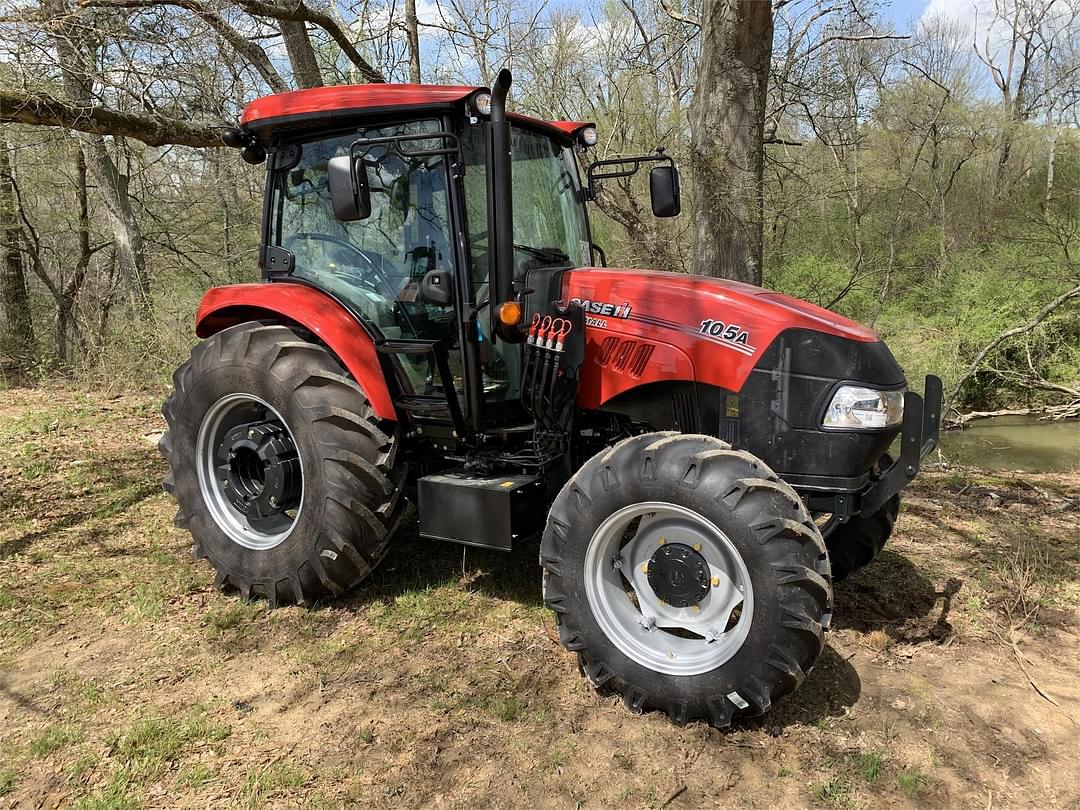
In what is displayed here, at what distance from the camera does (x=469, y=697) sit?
112 inches

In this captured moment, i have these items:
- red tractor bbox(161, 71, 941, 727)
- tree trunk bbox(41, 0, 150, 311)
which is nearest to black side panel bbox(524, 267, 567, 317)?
red tractor bbox(161, 71, 941, 727)

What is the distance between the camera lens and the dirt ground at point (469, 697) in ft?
7.79

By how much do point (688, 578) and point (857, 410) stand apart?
0.88m

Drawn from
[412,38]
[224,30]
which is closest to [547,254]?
[224,30]

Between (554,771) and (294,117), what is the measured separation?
2.89m

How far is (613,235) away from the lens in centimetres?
1170

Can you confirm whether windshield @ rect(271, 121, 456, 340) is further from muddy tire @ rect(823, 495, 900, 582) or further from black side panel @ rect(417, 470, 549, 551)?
muddy tire @ rect(823, 495, 900, 582)

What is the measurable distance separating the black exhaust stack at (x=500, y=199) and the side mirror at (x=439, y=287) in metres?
0.26

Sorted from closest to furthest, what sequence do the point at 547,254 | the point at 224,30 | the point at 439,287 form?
1. the point at 439,287
2. the point at 547,254
3. the point at 224,30

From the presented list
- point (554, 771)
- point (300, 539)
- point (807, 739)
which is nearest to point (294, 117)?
point (300, 539)

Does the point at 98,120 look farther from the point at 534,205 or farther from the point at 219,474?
the point at 534,205

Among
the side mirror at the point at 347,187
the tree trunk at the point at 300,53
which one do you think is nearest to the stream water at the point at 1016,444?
the side mirror at the point at 347,187

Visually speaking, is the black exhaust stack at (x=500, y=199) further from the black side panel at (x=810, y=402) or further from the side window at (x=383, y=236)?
the black side panel at (x=810, y=402)

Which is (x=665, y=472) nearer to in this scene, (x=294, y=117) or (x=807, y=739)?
(x=807, y=739)
